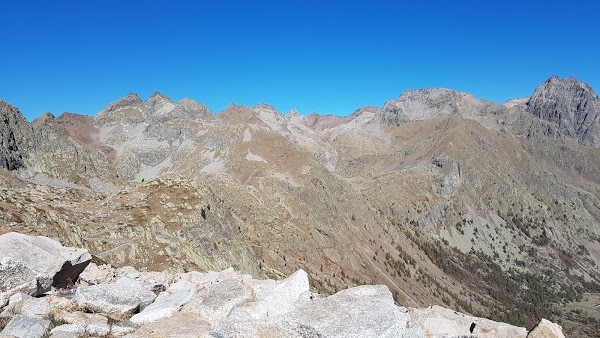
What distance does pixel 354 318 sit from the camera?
11859mm

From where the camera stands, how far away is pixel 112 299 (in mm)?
16234

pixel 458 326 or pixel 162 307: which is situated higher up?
pixel 162 307

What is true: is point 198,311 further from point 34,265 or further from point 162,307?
point 34,265

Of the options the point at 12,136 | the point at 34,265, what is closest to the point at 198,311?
the point at 34,265

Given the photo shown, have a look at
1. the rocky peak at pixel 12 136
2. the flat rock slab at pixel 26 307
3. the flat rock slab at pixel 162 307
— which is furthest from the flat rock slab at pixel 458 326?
the rocky peak at pixel 12 136

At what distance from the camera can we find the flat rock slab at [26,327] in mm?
12244

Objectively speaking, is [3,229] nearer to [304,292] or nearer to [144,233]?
[144,233]

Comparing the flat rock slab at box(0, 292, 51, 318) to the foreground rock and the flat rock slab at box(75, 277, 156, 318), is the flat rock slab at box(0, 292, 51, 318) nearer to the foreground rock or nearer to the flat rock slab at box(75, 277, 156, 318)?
the foreground rock

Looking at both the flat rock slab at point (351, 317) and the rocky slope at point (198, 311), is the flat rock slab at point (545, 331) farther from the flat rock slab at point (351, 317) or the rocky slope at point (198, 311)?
the flat rock slab at point (351, 317)

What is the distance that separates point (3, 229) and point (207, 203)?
144 ft

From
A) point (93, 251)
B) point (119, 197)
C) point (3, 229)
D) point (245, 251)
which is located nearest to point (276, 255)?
point (245, 251)

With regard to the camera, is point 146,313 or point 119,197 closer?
point 146,313

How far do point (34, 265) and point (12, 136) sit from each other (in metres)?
181

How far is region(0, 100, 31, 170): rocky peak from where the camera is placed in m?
154
